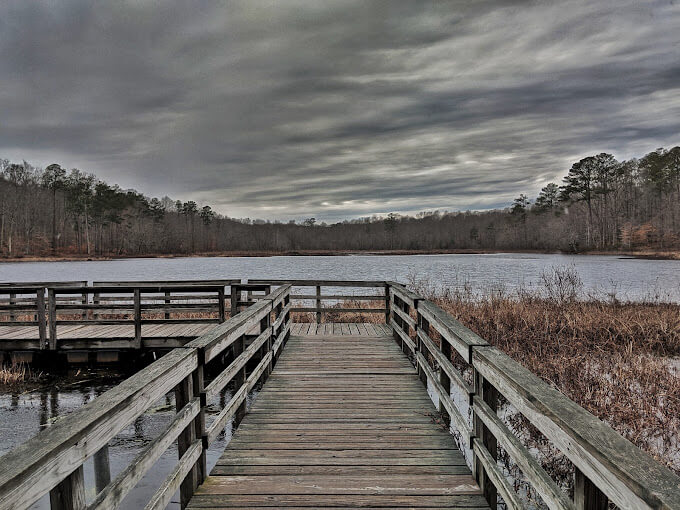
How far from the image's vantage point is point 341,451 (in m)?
3.67

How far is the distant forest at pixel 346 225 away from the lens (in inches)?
2422

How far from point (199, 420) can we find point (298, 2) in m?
14.6

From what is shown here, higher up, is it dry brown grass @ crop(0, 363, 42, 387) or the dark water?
dry brown grass @ crop(0, 363, 42, 387)

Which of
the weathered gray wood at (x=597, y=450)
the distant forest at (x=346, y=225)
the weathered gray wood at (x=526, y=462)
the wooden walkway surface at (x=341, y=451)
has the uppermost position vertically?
the distant forest at (x=346, y=225)

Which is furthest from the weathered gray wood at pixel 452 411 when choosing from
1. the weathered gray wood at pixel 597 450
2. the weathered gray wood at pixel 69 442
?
the weathered gray wood at pixel 69 442

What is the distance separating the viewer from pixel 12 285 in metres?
11.5

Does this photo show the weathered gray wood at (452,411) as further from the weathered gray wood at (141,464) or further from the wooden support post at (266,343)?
the wooden support post at (266,343)

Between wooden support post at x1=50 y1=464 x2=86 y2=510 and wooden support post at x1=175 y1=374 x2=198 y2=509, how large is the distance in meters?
1.21

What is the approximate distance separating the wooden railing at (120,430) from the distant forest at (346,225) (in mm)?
66731

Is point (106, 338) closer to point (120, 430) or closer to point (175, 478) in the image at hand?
point (175, 478)

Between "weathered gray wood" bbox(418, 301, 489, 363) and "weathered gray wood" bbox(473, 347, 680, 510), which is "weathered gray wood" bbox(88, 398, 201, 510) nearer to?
"weathered gray wood" bbox(473, 347, 680, 510)

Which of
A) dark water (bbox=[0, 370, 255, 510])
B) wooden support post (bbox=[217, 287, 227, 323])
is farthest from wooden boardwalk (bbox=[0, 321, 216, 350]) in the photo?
dark water (bbox=[0, 370, 255, 510])

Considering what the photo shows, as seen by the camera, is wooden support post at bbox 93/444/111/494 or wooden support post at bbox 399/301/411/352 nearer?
wooden support post at bbox 93/444/111/494

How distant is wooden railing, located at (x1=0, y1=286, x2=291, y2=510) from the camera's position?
1.35 meters
